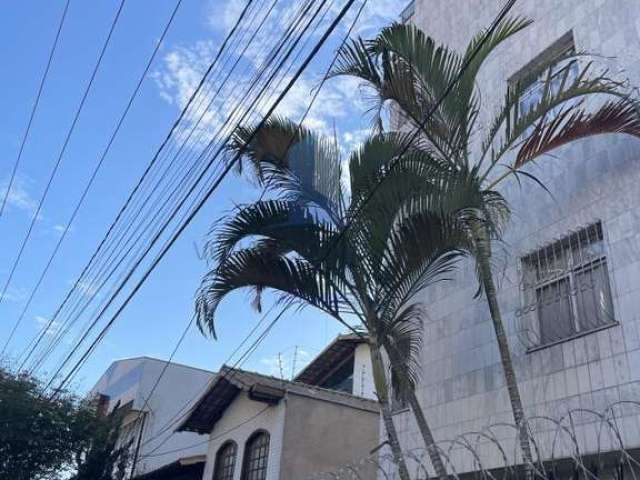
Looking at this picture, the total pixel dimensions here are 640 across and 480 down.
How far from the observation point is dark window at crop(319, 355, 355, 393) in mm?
20141

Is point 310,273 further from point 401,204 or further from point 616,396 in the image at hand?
point 616,396

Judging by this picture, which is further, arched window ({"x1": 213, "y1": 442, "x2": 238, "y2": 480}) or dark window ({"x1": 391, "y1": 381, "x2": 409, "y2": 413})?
arched window ({"x1": 213, "y1": 442, "x2": 238, "y2": 480})

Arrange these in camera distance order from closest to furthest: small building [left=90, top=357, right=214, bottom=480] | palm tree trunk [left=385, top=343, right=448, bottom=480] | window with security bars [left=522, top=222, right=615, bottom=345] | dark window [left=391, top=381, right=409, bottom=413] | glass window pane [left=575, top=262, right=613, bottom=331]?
palm tree trunk [left=385, top=343, right=448, bottom=480] < glass window pane [left=575, top=262, right=613, bottom=331] < window with security bars [left=522, top=222, right=615, bottom=345] < dark window [left=391, top=381, right=409, bottom=413] < small building [left=90, top=357, right=214, bottom=480]

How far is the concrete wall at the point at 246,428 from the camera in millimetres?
15102

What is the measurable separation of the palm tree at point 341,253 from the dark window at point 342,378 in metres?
10.7

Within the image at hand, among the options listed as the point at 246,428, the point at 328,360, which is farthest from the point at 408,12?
the point at 246,428

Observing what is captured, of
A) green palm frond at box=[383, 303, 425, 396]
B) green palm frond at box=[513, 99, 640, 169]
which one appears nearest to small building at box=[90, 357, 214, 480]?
green palm frond at box=[383, 303, 425, 396]

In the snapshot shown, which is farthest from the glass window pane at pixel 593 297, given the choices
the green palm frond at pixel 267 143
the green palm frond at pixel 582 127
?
the green palm frond at pixel 267 143

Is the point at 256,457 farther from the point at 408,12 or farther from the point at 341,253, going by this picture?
the point at 408,12

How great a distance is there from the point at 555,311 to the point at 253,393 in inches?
305

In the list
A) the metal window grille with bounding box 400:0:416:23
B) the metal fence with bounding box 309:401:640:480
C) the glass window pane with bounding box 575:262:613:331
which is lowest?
the metal fence with bounding box 309:401:640:480

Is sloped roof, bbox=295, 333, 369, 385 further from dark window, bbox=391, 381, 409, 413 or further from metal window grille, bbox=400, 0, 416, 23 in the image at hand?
metal window grille, bbox=400, 0, 416, 23

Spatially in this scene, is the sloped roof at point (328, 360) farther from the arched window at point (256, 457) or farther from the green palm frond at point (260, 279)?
the green palm frond at point (260, 279)

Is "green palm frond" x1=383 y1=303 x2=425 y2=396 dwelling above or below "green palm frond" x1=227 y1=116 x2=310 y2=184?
below
